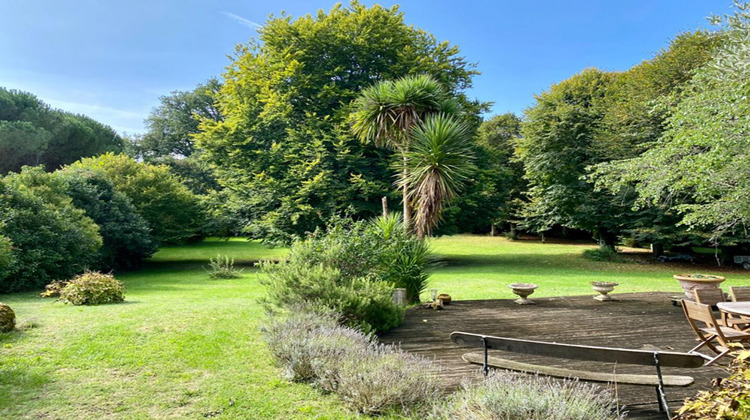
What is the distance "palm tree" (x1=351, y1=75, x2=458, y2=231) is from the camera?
9.62 m

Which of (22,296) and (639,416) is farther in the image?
(22,296)

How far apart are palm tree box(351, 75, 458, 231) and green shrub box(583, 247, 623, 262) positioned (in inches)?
687

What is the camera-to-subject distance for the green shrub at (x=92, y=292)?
931 centimetres

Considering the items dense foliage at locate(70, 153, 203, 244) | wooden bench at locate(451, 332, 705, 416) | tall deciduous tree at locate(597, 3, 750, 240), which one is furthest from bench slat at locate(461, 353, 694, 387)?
dense foliage at locate(70, 153, 203, 244)

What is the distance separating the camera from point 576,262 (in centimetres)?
2170

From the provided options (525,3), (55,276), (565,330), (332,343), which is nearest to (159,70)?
(55,276)

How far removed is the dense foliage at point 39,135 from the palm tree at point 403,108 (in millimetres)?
29877

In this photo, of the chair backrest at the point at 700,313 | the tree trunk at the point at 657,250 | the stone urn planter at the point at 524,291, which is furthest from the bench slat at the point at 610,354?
the tree trunk at the point at 657,250

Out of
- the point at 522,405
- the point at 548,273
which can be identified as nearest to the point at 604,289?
the point at 522,405

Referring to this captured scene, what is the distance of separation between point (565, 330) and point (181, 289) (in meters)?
12.2

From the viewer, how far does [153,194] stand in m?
21.9

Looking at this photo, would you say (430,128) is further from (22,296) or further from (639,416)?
→ (22,296)

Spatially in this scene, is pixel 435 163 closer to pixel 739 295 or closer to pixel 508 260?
pixel 739 295

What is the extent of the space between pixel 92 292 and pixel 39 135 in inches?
1200
